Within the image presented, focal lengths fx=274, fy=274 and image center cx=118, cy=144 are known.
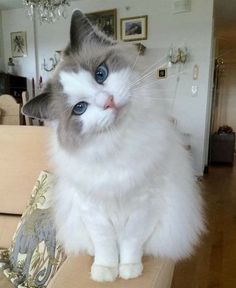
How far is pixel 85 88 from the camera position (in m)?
0.61

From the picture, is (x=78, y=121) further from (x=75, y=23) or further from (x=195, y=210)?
(x=195, y=210)

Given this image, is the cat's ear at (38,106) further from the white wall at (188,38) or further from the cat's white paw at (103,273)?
the white wall at (188,38)

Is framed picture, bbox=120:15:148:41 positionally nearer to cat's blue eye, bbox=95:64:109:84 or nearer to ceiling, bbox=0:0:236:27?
ceiling, bbox=0:0:236:27

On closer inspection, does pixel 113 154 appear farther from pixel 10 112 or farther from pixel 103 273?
pixel 10 112

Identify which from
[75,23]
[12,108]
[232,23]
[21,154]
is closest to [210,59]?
[232,23]

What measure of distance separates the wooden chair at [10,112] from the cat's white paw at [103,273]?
178 cm

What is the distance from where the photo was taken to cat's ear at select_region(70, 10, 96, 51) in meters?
0.64

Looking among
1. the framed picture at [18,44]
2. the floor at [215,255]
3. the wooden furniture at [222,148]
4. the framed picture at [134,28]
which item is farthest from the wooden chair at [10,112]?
the wooden furniture at [222,148]

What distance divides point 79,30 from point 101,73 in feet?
0.40

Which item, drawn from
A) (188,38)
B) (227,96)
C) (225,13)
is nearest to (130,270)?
(188,38)

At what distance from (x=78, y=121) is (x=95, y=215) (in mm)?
249

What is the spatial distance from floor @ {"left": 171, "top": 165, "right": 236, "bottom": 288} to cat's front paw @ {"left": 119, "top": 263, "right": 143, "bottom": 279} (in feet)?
3.38

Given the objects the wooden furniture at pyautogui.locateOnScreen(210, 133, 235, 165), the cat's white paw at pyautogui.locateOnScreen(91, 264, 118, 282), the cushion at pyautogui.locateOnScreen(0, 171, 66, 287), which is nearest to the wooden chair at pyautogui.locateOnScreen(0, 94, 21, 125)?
the cushion at pyautogui.locateOnScreen(0, 171, 66, 287)

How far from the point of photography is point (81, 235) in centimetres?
81
